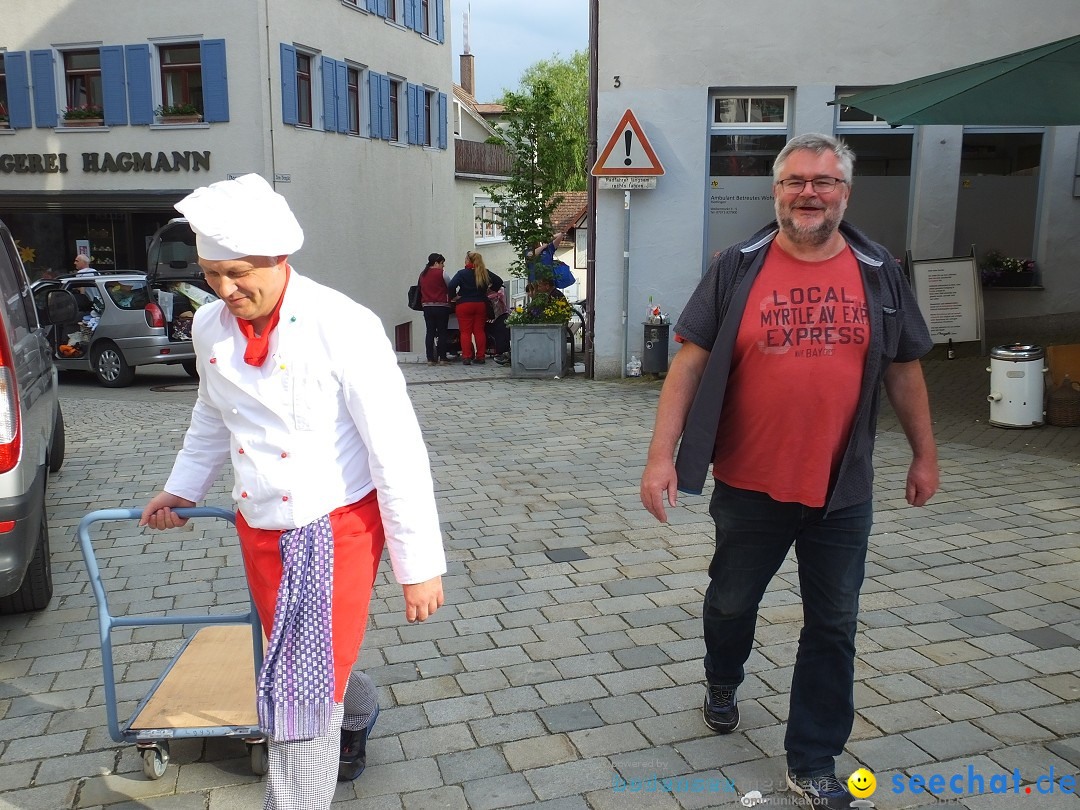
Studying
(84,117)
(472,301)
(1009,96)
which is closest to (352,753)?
(1009,96)

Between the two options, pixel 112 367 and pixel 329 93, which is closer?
pixel 112 367

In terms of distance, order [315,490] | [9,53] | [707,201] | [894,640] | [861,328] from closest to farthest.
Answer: [315,490], [861,328], [894,640], [707,201], [9,53]

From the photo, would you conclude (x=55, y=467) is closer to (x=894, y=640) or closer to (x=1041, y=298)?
→ (x=894, y=640)

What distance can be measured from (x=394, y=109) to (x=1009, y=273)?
1797cm

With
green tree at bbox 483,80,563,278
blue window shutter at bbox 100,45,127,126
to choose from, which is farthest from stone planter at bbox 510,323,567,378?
blue window shutter at bbox 100,45,127,126

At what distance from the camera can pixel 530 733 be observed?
3.73 metres

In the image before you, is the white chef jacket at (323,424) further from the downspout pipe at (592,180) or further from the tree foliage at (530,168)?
the tree foliage at (530,168)

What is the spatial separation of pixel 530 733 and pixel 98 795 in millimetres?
1429

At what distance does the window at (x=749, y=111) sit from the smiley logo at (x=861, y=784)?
9.94 m

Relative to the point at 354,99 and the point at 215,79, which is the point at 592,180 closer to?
the point at 215,79

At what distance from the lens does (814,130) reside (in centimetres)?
1207

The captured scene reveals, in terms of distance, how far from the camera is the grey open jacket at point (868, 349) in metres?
3.09

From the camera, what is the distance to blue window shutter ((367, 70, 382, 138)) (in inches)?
969

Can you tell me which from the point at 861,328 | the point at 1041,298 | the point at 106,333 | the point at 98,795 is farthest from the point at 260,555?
the point at 106,333
